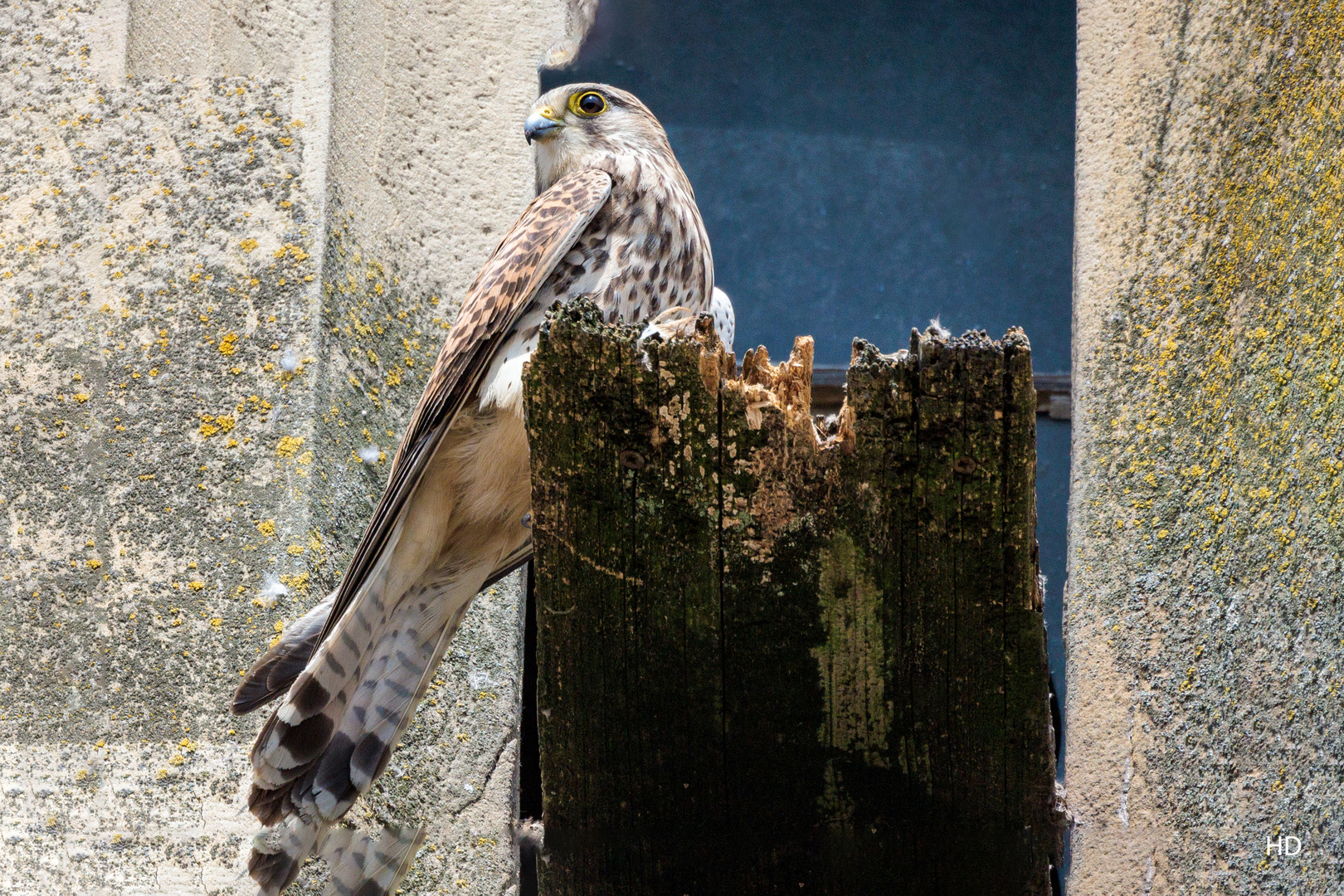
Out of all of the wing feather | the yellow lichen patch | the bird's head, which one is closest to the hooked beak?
the bird's head

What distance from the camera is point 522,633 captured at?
3191 millimetres

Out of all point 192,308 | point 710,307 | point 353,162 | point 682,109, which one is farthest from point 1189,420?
point 192,308

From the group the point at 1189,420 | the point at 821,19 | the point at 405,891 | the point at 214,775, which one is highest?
the point at 821,19

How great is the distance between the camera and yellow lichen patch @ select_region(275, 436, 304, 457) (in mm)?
2961

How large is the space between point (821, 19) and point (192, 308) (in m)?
2.42

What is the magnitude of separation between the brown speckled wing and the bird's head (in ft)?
1.74

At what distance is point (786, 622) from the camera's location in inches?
54.5

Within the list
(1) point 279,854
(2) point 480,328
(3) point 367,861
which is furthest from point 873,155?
(1) point 279,854

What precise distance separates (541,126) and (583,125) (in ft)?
0.36

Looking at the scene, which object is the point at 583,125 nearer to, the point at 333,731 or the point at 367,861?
the point at 333,731

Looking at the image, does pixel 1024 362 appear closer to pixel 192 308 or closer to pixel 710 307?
pixel 710 307

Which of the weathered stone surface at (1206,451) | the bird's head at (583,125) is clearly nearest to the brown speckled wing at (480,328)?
the bird's head at (583,125)

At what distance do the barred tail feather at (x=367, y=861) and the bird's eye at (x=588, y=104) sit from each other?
1829 millimetres

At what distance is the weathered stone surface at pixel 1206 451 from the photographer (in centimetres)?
227
